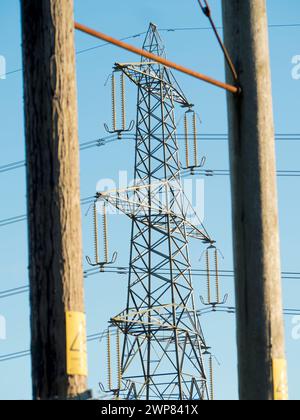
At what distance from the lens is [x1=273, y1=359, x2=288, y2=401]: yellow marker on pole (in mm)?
8398

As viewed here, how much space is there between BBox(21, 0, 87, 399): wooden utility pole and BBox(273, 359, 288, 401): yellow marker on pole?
5.89 feet

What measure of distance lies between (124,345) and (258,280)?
22.6 meters

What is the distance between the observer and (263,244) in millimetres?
8625

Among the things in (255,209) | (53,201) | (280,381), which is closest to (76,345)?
(53,201)

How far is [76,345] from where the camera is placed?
6.96 meters

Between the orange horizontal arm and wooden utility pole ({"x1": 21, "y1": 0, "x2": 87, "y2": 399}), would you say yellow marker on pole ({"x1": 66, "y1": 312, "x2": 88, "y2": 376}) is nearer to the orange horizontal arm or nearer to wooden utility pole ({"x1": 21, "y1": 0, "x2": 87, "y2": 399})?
wooden utility pole ({"x1": 21, "y1": 0, "x2": 87, "y2": 399})

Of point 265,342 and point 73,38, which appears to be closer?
point 73,38

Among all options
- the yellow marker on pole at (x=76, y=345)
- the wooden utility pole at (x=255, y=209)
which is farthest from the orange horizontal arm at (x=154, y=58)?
the yellow marker on pole at (x=76, y=345)

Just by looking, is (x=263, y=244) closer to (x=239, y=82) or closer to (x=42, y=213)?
(x=239, y=82)

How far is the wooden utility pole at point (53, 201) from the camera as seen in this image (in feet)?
22.8

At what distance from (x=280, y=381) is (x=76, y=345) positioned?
75.3 inches

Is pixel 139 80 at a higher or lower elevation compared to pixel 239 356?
higher

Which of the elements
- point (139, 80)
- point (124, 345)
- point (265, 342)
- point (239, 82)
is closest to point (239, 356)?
point (265, 342)
